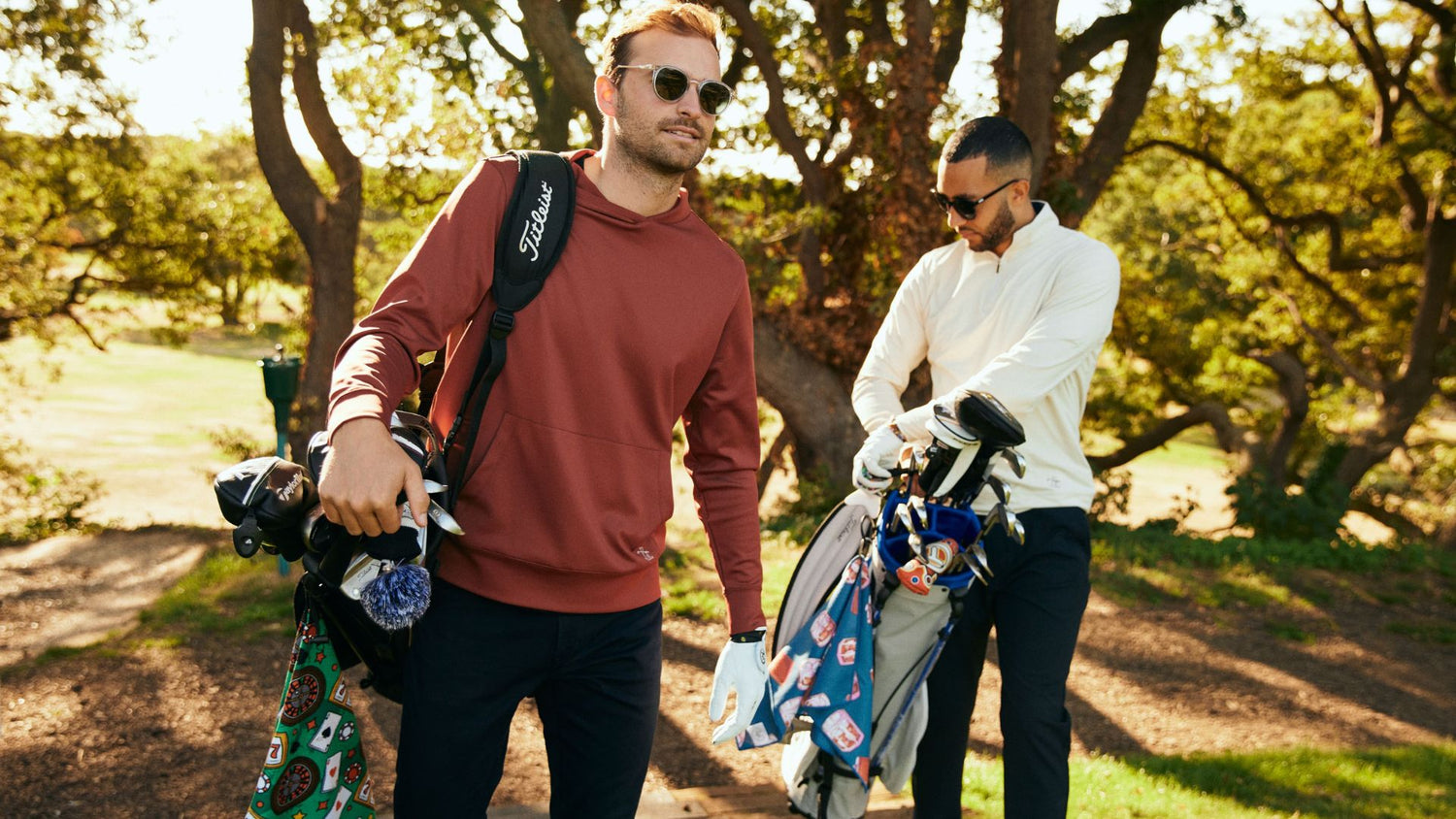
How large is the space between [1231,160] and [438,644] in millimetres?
20069

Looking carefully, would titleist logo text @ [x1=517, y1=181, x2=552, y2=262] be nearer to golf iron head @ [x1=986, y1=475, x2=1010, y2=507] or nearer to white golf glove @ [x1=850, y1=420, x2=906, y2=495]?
white golf glove @ [x1=850, y1=420, x2=906, y2=495]

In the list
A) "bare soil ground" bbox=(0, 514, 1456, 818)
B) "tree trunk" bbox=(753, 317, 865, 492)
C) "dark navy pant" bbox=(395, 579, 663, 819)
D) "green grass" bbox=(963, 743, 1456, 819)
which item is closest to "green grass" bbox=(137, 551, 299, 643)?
"bare soil ground" bbox=(0, 514, 1456, 818)

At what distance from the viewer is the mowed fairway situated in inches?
640

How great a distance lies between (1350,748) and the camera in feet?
18.7

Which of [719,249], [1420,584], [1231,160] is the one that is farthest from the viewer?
[1231,160]

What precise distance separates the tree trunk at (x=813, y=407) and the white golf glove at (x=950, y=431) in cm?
808

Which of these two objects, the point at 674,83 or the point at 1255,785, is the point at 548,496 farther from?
the point at 1255,785

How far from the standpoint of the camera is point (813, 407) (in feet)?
36.6

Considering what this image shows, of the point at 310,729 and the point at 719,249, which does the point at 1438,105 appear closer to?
the point at 719,249

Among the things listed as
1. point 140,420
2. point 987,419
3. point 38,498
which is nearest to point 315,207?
point 38,498

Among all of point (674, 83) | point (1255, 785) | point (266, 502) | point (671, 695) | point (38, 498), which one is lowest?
point (38, 498)

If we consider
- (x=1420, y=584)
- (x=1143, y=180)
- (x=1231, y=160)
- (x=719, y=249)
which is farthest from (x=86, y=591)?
(x=1143, y=180)

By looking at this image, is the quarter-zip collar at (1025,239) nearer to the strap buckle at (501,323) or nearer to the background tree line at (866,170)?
the strap buckle at (501,323)

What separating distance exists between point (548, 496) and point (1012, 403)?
1.46 m
